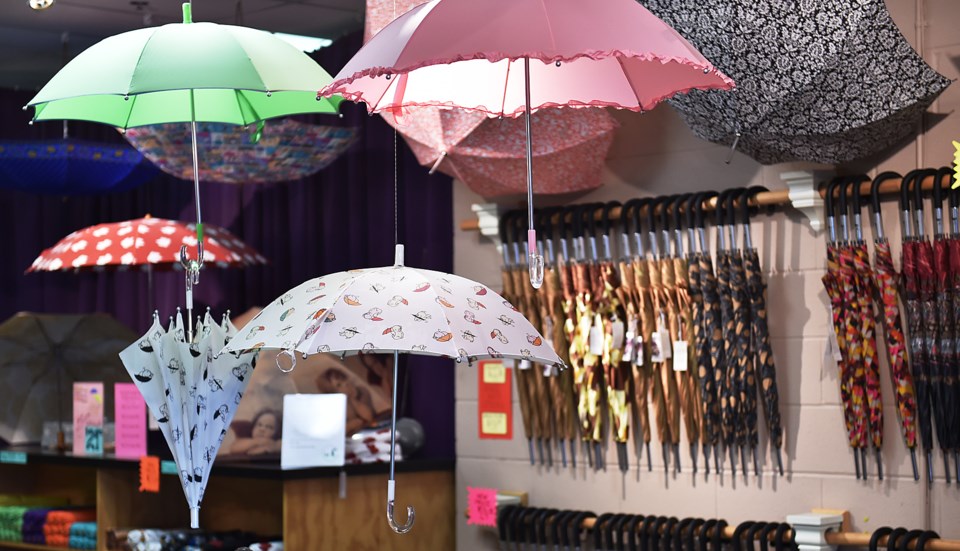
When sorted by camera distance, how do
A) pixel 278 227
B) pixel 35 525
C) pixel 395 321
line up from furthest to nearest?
pixel 278 227 → pixel 35 525 → pixel 395 321

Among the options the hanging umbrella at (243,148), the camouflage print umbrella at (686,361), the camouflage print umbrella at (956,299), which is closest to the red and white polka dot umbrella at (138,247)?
the hanging umbrella at (243,148)

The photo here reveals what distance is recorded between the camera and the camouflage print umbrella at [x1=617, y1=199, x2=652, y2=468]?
4.37 m

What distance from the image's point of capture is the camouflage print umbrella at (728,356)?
13.5ft

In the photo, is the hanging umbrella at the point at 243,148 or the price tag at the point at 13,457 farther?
the price tag at the point at 13,457

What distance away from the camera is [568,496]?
470 centimetres

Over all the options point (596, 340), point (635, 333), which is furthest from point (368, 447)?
point (635, 333)

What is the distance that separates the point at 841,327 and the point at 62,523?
3275 millimetres

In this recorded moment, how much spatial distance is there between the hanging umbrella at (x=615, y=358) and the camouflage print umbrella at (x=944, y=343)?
1085 mm

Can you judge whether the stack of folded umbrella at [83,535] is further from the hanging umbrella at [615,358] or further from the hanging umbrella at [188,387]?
the hanging umbrella at [615,358]

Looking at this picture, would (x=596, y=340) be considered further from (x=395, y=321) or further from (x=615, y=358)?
(x=395, y=321)

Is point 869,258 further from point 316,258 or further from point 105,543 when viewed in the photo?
point 105,543

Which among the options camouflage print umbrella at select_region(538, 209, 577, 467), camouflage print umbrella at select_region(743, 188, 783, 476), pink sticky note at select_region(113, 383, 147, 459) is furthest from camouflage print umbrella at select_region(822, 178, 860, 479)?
pink sticky note at select_region(113, 383, 147, 459)

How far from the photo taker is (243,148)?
16.0ft

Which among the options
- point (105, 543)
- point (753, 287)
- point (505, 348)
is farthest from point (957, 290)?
point (105, 543)
